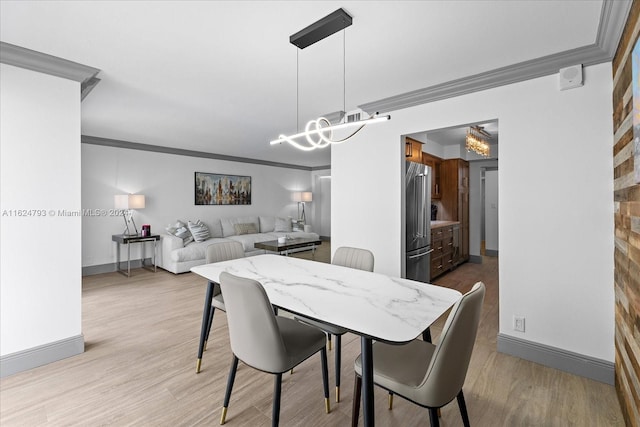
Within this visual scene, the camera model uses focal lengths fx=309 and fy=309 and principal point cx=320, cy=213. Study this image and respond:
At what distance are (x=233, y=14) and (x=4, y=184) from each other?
210 cm

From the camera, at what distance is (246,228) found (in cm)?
739

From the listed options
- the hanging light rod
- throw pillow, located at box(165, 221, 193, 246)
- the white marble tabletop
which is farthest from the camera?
throw pillow, located at box(165, 221, 193, 246)

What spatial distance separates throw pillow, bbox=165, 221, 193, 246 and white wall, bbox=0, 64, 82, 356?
325cm

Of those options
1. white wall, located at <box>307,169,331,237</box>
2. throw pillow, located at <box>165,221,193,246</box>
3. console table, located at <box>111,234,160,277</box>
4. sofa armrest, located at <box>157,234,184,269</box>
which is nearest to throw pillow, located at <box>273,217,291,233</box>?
white wall, located at <box>307,169,331,237</box>

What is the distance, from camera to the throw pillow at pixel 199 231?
19.9 ft

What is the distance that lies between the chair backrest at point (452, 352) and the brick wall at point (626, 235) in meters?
0.90

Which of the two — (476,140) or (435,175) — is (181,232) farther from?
(476,140)

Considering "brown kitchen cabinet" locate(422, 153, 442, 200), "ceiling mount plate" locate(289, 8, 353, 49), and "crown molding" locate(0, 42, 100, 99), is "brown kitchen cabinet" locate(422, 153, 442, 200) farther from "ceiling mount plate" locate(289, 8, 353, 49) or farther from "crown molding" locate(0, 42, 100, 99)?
"crown molding" locate(0, 42, 100, 99)

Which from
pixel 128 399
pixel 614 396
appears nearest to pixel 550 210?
pixel 614 396

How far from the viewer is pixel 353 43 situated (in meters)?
2.19

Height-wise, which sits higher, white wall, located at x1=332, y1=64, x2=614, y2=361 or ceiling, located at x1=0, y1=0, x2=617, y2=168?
ceiling, located at x1=0, y1=0, x2=617, y2=168

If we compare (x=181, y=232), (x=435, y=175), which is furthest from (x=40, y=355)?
(x=435, y=175)

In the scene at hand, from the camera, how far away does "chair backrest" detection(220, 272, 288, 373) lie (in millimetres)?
1489

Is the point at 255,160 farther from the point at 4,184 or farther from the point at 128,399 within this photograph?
A: the point at 128,399
